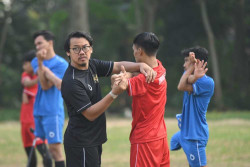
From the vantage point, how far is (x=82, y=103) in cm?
401

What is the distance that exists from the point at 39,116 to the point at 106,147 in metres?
4.19

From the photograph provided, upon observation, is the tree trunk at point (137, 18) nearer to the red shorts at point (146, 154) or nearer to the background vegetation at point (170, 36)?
the background vegetation at point (170, 36)

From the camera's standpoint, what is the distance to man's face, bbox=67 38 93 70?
4.20 meters

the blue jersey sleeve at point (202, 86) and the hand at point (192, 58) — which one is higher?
the hand at point (192, 58)

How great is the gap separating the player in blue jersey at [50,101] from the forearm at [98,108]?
7.47ft

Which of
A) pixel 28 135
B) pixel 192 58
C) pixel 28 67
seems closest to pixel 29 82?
pixel 28 67

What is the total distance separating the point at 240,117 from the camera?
50.7 ft

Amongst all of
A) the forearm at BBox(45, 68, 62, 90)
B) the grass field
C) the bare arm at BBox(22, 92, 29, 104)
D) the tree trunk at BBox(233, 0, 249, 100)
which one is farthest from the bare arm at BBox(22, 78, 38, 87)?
the tree trunk at BBox(233, 0, 249, 100)

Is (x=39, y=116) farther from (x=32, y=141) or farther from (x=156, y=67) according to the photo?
(x=156, y=67)

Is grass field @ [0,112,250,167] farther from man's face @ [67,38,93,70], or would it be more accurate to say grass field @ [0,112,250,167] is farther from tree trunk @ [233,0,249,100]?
tree trunk @ [233,0,249,100]

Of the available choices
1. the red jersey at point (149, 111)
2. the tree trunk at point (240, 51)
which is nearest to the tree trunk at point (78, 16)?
the tree trunk at point (240, 51)

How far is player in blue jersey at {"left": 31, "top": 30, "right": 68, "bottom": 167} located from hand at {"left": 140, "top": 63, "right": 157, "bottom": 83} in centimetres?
239

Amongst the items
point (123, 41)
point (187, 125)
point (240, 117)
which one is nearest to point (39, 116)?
point (187, 125)

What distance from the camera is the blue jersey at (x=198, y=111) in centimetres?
512
